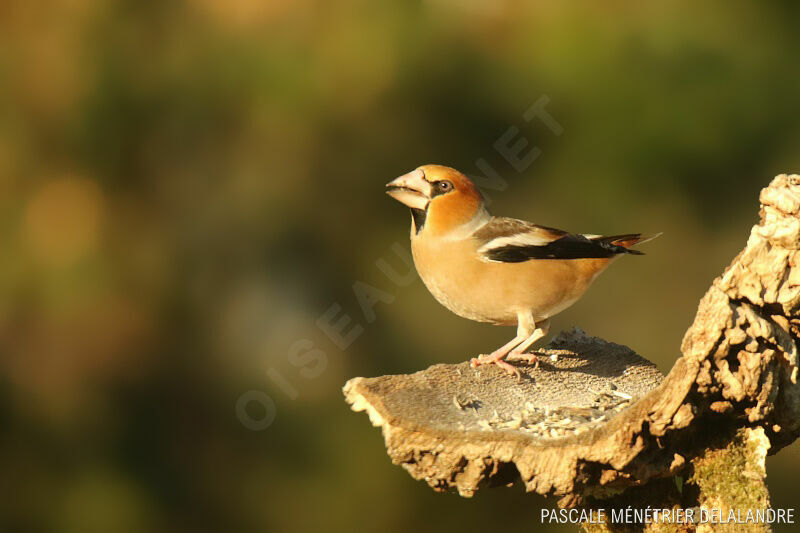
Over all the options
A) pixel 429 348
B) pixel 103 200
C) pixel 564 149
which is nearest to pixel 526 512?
pixel 429 348

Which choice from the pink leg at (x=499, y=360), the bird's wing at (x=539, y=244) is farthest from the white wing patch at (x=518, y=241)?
the pink leg at (x=499, y=360)

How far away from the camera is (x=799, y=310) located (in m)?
3.07

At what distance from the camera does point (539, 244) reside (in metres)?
4.23

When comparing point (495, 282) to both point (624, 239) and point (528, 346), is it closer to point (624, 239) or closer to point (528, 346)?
point (528, 346)

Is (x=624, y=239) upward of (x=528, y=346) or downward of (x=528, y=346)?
upward

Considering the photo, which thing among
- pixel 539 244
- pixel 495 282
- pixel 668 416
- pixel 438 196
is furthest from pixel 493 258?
pixel 668 416

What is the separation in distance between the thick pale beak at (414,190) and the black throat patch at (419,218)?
0.02 meters

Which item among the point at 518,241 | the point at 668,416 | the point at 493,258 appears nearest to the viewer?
the point at 668,416

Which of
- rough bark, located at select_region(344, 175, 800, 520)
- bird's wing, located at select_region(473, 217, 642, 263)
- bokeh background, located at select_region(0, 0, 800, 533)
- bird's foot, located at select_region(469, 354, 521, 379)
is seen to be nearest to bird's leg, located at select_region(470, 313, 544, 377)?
bird's foot, located at select_region(469, 354, 521, 379)

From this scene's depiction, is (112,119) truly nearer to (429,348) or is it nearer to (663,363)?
(429,348)

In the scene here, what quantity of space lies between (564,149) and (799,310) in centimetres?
356

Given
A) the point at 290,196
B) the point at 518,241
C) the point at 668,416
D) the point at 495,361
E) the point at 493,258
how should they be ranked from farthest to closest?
the point at 290,196, the point at 518,241, the point at 493,258, the point at 495,361, the point at 668,416

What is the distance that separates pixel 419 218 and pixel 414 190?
131mm

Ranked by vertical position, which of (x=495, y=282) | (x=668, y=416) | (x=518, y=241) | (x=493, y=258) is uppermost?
(x=518, y=241)
